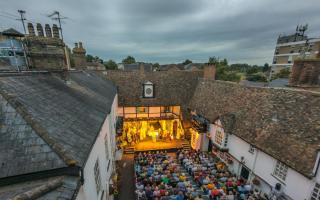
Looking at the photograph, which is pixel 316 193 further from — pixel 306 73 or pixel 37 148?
pixel 37 148

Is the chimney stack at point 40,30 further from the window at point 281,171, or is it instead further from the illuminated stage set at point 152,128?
the window at point 281,171

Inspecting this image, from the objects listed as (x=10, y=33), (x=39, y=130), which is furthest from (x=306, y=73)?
(x=10, y=33)

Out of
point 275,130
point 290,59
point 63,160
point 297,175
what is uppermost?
point 290,59

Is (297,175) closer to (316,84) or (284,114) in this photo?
(284,114)

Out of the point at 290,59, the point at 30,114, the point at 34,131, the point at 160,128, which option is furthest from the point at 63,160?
the point at 290,59

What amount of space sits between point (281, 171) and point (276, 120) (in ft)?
12.1

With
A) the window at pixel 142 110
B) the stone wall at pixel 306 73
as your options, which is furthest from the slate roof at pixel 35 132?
the stone wall at pixel 306 73

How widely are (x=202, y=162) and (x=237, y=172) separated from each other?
3.26m

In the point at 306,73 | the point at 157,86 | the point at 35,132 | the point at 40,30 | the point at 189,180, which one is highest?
the point at 40,30

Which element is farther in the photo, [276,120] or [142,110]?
[142,110]

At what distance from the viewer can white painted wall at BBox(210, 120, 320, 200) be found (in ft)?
30.9

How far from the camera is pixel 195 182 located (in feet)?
47.2

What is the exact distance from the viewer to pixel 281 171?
10695mm

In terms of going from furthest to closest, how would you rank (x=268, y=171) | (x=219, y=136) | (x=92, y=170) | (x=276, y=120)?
(x=219, y=136), (x=276, y=120), (x=268, y=171), (x=92, y=170)
